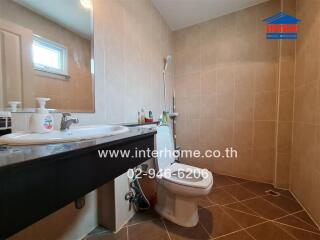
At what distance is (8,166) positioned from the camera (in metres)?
0.32

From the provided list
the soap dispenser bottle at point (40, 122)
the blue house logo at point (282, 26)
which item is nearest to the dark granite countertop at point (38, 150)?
the soap dispenser bottle at point (40, 122)

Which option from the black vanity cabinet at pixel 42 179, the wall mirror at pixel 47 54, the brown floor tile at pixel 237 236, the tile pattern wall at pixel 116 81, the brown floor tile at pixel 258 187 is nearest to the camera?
the black vanity cabinet at pixel 42 179

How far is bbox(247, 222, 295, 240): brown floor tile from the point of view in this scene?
1.20 metres

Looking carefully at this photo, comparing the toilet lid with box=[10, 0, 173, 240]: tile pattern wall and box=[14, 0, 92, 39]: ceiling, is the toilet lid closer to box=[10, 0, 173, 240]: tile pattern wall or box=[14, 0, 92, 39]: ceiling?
box=[10, 0, 173, 240]: tile pattern wall

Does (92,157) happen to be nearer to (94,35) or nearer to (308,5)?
(94,35)

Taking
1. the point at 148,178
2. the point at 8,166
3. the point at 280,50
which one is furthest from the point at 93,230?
the point at 280,50

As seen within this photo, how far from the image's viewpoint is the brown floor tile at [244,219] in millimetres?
1345

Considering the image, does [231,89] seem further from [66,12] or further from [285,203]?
[66,12]

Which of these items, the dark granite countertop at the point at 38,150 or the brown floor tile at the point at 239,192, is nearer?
the dark granite countertop at the point at 38,150

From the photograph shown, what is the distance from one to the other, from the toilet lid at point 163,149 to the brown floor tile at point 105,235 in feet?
1.84

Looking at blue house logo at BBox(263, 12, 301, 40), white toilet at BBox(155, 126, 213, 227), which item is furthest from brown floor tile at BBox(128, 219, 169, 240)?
blue house logo at BBox(263, 12, 301, 40)

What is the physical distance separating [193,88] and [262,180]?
1544mm

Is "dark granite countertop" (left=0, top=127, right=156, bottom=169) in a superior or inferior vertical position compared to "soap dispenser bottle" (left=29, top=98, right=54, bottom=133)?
inferior

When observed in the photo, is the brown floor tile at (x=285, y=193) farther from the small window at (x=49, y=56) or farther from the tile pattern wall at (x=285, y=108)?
the small window at (x=49, y=56)
